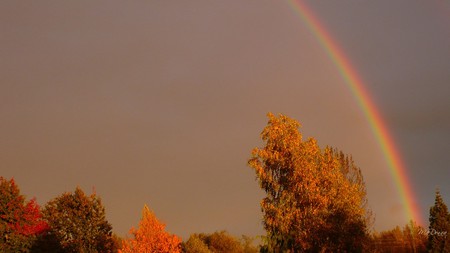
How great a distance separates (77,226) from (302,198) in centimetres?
2899

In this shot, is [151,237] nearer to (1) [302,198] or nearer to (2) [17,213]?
(1) [302,198]

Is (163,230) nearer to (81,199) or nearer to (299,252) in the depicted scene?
(299,252)

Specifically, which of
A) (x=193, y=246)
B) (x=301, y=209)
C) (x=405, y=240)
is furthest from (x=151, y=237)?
(x=193, y=246)

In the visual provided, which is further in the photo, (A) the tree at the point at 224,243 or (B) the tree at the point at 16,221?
(A) the tree at the point at 224,243

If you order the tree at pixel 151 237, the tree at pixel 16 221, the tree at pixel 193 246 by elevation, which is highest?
the tree at pixel 193 246

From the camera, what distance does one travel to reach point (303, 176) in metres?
49.0

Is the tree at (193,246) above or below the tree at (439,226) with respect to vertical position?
above

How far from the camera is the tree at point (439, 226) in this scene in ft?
182

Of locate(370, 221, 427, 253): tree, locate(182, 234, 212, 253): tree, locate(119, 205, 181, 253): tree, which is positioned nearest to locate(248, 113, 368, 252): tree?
locate(119, 205, 181, 253): tree

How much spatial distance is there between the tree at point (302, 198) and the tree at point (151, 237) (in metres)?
7.59

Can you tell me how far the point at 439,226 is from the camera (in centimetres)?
5600

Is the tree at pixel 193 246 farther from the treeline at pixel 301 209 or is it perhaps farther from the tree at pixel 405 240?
the treeline at pixel 301 209

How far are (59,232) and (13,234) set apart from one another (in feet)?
16.4

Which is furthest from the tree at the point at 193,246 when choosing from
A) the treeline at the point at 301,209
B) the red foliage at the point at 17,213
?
the treeline at the point at 301,209
